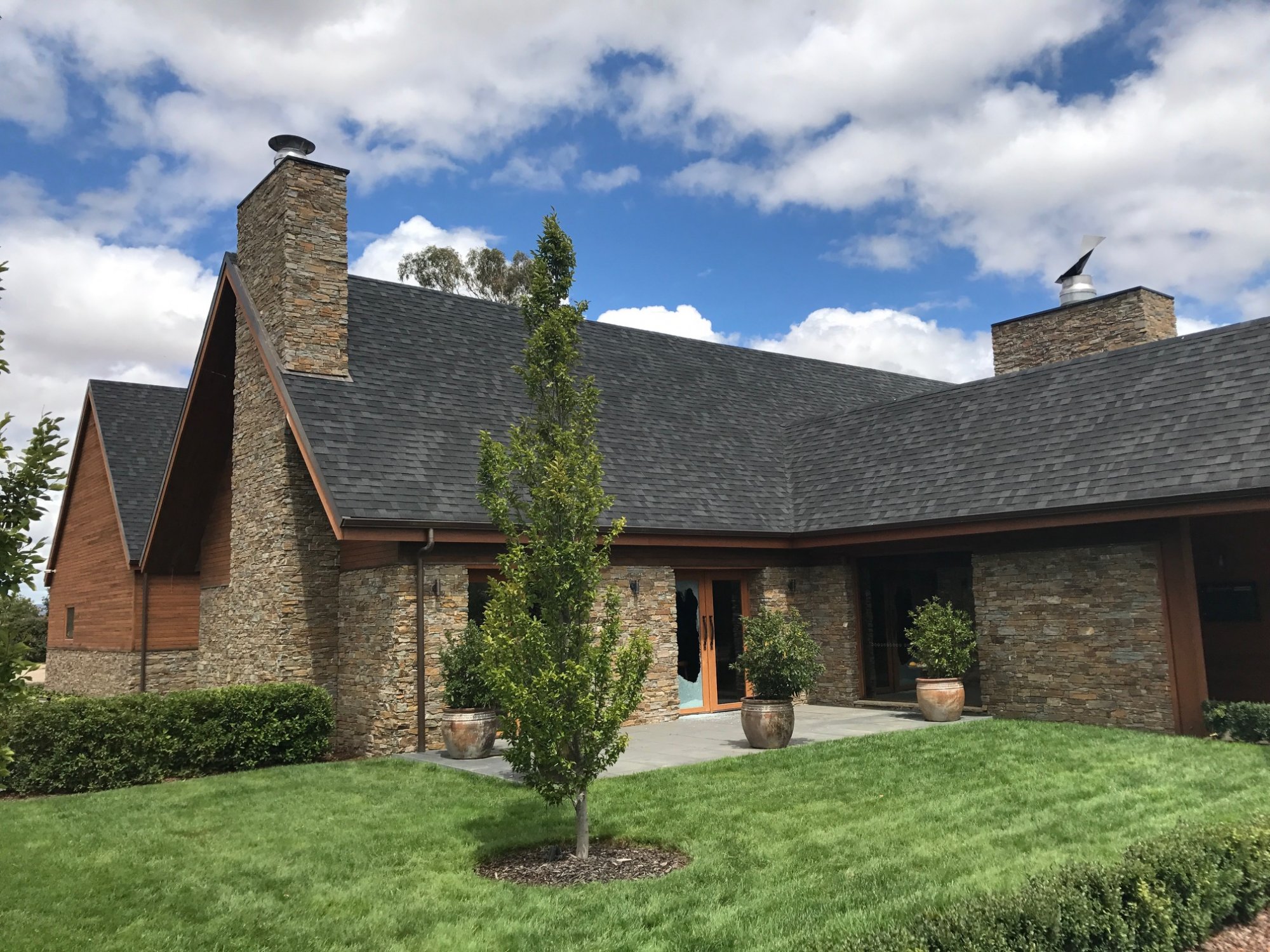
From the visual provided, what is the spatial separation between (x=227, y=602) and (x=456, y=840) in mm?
10032

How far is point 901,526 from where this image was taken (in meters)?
14.4

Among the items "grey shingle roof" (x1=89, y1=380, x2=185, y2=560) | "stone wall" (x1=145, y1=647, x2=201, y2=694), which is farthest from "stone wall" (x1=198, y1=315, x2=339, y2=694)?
"grey shingle roof" (x1=89, y1=380, x2=185, y2=560)

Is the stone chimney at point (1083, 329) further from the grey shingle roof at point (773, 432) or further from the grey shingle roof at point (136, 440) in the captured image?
the grey shingle roof at point (136, 440)

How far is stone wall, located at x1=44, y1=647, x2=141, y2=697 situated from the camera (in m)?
18.7

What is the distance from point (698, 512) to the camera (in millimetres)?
15406

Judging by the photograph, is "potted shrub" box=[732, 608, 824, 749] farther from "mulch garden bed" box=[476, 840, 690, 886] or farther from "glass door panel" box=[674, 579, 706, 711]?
"mulch garden bed" box=[476, 840, 690, 886]

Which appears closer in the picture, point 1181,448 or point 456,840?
point 456,840

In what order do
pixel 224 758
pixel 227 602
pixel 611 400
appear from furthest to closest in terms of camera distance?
pixel 611 400
pixel 227 602
pixel 224 758

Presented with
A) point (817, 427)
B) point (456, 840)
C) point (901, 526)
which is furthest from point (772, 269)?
point (456, 840)

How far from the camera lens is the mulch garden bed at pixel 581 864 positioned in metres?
6.57

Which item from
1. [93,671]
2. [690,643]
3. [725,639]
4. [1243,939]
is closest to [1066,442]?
[725,639]

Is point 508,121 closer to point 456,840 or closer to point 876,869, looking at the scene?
point 456,840

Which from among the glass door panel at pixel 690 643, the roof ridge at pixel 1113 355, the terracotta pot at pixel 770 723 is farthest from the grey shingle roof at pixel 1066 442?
the terracotta pot at pixel 770 723

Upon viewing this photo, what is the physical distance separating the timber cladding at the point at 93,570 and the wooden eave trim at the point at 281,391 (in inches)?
274
